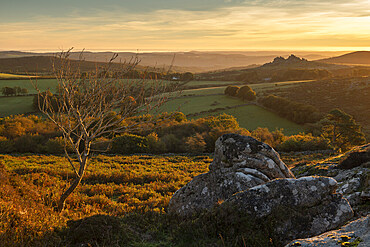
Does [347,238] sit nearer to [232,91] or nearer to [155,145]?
[155,145]

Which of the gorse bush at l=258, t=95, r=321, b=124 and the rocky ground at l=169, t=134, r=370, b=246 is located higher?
the rocky ground at l=169, t=134, r=370, b=246

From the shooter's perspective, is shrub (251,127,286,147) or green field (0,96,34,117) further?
green field (0,96,34,117)

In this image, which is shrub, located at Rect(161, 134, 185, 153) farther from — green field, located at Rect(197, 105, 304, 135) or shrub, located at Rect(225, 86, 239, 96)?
shrub, located at Rect(225, 86, 239, 96)

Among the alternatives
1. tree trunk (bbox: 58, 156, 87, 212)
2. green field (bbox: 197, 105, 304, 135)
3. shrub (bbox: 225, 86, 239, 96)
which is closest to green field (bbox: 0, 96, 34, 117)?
green field (bbox: 197, 105, 304, 135)

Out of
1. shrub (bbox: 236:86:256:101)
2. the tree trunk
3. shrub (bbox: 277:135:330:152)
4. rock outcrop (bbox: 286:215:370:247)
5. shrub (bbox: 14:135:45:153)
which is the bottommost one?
shrub (bbox: 277:135:330:152)

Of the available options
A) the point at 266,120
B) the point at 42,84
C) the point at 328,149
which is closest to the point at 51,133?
the point at 328,149

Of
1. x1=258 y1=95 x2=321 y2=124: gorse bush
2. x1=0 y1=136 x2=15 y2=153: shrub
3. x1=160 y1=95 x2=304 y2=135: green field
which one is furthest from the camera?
x1=258 y1=95 x2=321 y2=124: gorse bush

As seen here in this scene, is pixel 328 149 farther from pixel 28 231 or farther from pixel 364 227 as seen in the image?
pixel 28 231

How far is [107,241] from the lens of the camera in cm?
736

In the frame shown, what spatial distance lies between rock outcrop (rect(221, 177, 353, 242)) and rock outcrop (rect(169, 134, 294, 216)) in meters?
2.32

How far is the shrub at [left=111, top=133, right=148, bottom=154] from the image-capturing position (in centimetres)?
4259

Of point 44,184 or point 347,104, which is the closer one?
point 44,184

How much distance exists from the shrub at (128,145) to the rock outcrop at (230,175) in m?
32.9

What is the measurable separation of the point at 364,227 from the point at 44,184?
1648 cm
